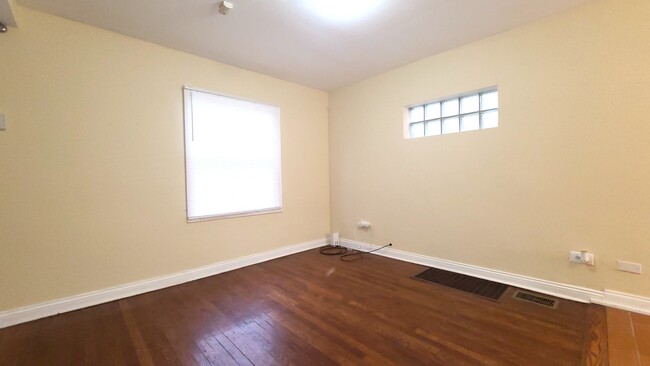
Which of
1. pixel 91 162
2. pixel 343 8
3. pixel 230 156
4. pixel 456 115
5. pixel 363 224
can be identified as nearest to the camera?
pixel 343 8

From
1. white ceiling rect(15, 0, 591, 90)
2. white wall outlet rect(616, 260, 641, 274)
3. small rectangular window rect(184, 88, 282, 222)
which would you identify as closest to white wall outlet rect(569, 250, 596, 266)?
white wall outlet rect(616, 260, 641, 274)

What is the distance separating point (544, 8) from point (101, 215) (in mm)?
4537

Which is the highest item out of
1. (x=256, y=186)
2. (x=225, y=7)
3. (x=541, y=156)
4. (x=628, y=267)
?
(x=225, y=7)

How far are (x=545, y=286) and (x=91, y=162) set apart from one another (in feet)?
14.8

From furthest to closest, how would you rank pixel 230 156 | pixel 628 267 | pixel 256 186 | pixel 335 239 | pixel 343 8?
pixel 335 239 < pixel 256 186 < pixel 230 156 < pixel 343 8 < pixel 628 267

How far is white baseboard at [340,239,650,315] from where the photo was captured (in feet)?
7.12

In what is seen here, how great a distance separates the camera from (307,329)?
2023mm

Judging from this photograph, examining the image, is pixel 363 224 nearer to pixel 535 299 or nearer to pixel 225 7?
pixel 535 299

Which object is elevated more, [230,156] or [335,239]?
[230,156]

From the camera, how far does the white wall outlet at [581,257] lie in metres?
2.33

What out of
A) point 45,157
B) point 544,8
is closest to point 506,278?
point 544,8

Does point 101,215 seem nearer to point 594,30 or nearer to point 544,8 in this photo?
point 544,8

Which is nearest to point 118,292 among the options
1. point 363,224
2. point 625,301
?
point 363,224

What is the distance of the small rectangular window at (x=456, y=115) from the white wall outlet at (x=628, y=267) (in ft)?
5.20
